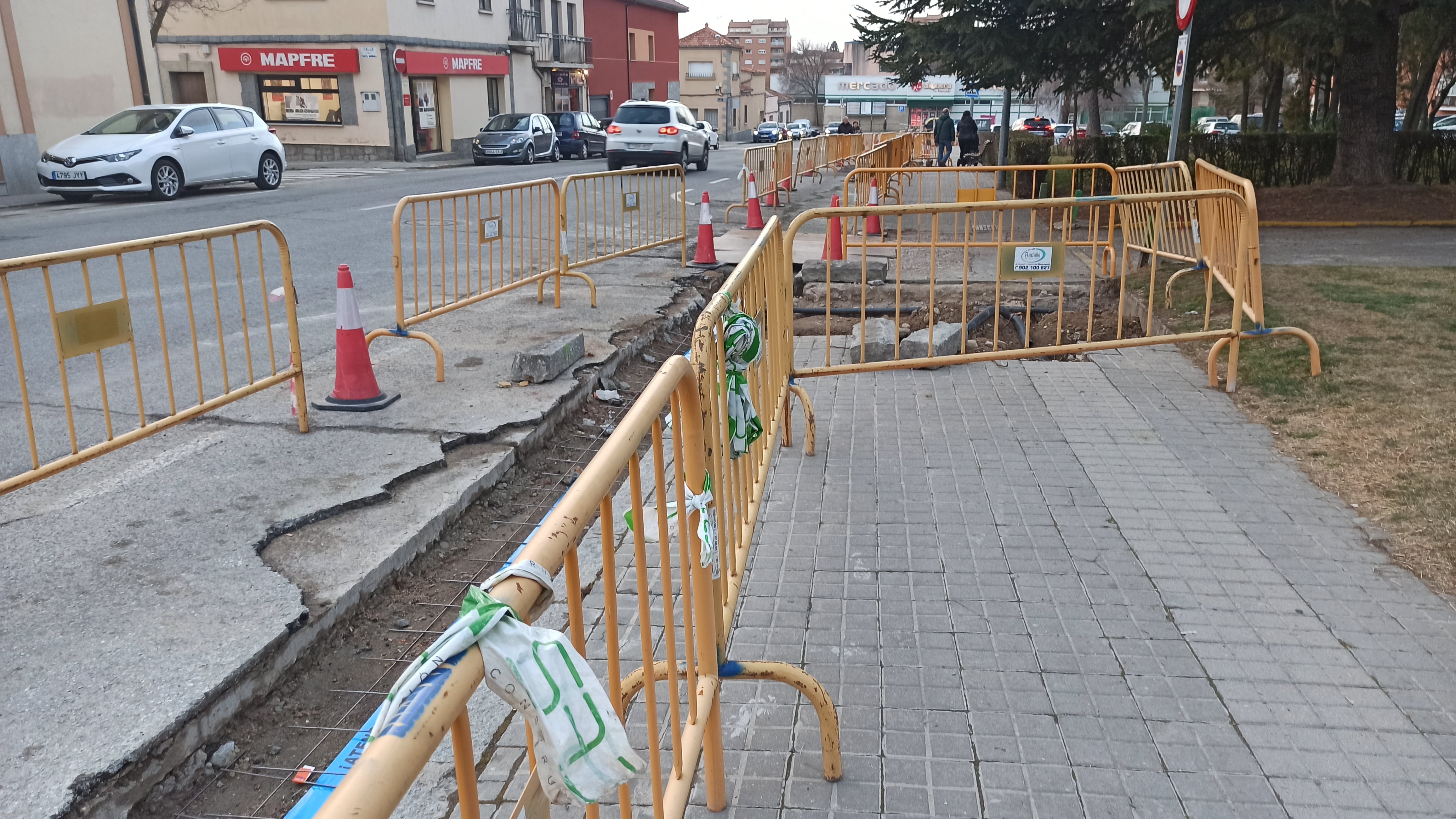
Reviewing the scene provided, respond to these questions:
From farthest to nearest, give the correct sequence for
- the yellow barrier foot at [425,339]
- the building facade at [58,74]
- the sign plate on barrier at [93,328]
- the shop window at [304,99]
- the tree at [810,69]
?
the tree at [810,69] < the shop window at [304,99] < the building facade at [58,74] < the yellow barrier foot at [425,339] < the sign plate on barrier at [93,328]

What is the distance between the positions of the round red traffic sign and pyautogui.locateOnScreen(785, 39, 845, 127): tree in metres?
103

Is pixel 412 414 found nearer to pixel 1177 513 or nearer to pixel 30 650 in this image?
pixel 30 650

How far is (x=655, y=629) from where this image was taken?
3.76 m

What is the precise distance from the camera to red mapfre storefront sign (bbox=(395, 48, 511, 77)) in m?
35.9

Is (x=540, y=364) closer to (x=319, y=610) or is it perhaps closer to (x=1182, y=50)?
(x=319, y=610)

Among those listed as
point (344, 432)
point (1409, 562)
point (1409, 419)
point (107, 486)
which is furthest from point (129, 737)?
point (1409, 419)

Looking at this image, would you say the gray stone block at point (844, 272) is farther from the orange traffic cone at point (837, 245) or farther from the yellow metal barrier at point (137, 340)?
the yellow metal barrier at point (137, 340)

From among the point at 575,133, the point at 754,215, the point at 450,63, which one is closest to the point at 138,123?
the point at 754,215

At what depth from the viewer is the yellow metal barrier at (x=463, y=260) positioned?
7109mm

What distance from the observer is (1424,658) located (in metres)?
3.57

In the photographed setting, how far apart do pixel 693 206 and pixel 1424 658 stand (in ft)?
53.4

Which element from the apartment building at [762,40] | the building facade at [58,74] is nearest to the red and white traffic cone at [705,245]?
the building facade at [58,74]

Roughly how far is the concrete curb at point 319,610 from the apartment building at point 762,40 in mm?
147911

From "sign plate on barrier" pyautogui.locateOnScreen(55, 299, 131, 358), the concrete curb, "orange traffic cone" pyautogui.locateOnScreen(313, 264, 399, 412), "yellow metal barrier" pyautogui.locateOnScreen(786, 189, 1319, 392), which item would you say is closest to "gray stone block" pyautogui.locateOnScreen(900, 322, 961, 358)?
"yellow metal barrier" pyautogui.locateOnScreen(786, 189, 1319, 392)
